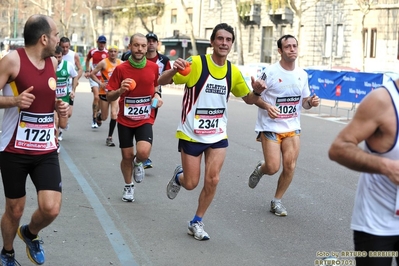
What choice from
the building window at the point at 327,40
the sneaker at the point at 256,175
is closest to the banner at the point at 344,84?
the sneaker at the point at 256,175

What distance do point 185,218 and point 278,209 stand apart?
1.07 metres

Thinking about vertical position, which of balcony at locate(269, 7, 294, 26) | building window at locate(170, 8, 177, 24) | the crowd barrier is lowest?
the crowd barrier

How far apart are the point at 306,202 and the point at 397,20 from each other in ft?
114

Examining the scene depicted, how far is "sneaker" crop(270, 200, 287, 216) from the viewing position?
7801 millimetres

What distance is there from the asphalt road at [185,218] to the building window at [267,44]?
143ft

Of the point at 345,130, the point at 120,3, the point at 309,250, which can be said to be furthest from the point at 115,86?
the point at 120,3

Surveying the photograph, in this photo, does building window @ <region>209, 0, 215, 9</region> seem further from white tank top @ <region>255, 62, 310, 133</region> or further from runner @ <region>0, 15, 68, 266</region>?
runner @ <region>0, 15, 68, 266</region>

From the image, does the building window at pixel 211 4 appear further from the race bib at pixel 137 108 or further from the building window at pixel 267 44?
the race bib at pixel 137 108

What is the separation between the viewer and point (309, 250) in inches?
250

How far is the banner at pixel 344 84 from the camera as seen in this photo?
19.9 metres

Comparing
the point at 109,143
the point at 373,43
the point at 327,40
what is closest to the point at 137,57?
the point at 109,143

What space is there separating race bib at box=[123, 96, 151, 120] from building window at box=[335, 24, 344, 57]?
39884 mm

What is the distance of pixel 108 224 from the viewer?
7.16 metres

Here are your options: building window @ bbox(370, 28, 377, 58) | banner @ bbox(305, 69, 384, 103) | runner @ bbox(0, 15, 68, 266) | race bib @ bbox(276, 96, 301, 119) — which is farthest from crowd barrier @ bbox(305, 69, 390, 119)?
building window @ bbox(370, 28, 377, 58)
